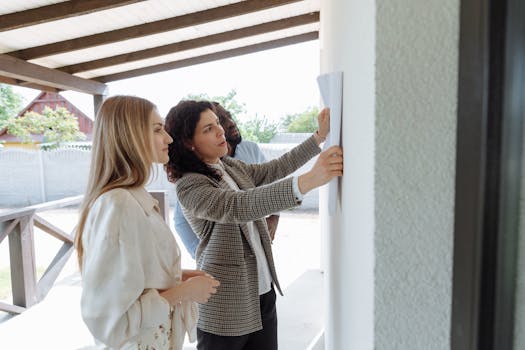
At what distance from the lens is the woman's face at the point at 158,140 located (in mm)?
1269

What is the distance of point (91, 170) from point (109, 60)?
8.88 feet

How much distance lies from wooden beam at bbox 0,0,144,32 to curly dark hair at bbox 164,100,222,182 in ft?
3.76

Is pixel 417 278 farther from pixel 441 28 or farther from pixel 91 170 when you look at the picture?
pixel 91 170

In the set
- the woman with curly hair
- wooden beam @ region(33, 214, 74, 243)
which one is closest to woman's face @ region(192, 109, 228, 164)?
the woman with curly hair

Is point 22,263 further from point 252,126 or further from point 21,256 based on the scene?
point 252,126

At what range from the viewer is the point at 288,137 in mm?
12695

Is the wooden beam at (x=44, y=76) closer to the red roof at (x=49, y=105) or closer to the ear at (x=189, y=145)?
the ear at (x=189, y=145)

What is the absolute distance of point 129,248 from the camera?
1.07 meters

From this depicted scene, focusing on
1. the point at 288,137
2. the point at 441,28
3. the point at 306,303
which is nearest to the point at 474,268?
the point at 441,28

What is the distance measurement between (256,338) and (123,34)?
7.98 feet

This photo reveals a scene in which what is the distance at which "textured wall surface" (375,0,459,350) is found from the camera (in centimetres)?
46

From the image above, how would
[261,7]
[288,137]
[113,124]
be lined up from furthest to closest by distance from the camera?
1. [288,137]
2. [261,7]
3. [113,124]

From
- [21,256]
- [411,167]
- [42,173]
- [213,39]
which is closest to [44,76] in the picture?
[213,39]

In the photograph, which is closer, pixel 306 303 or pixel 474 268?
pixel 474 268
